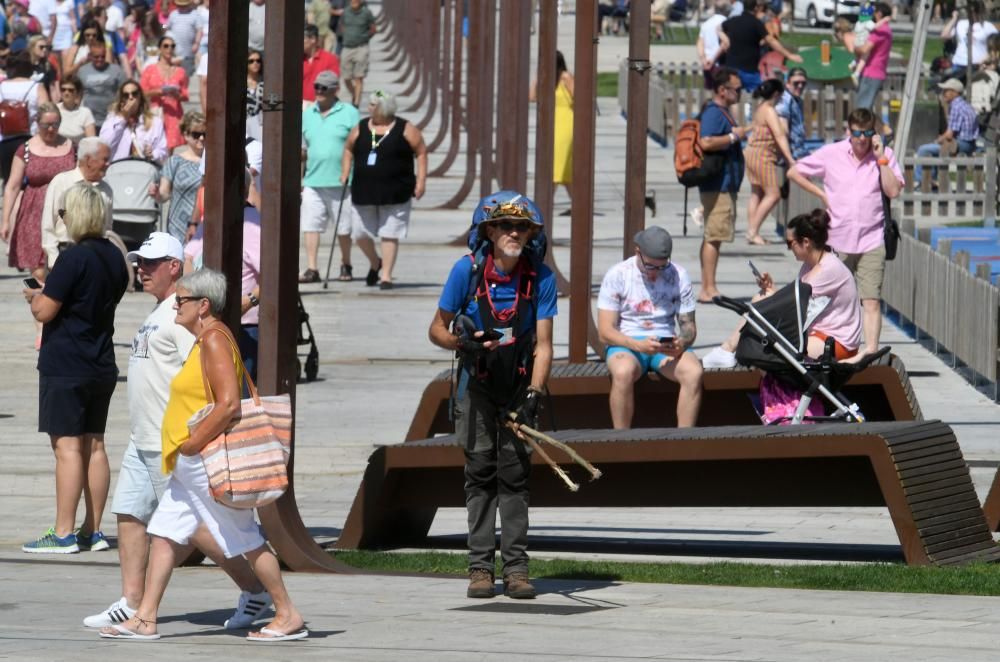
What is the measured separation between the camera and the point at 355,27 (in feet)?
133

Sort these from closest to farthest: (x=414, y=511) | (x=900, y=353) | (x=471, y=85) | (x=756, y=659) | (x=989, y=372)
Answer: (x=756, y=659), (x=414, y=511), (x=989, y=372), (x=900, y=353), (x=471, y=85)

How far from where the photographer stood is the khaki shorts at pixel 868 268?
53.0ft

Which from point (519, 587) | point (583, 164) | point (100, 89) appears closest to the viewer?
point (519, 587)

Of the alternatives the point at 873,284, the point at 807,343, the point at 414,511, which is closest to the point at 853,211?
the point at 873,284

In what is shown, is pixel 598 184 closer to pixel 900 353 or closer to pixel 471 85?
pixel 471 85

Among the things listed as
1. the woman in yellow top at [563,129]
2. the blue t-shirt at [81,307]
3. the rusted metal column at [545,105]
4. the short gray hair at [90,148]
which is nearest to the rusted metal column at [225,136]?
the blue t-shirt at [81,307]

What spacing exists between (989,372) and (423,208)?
13937mm

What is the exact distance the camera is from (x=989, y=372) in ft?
51.2

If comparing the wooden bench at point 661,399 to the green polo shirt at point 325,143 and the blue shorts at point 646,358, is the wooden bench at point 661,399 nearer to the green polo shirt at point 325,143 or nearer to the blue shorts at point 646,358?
the blue shorts at point 646,358

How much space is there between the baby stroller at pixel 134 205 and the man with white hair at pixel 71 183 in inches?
110

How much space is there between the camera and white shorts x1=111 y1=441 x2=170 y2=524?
28.8 ft

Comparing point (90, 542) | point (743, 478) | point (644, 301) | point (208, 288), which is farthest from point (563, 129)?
point (208, 288)

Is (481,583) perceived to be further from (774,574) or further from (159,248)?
(159,248)

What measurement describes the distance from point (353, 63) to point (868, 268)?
82.5ft
